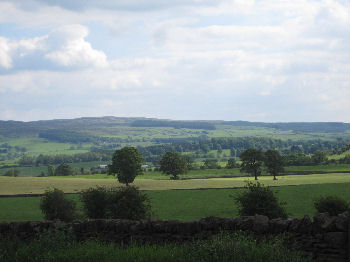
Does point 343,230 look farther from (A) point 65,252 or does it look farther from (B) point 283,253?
(A) point 65,252

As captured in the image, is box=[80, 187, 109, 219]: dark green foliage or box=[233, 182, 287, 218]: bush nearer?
box=[233, 182, 287, 218]: bush

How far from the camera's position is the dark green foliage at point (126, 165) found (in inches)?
3447

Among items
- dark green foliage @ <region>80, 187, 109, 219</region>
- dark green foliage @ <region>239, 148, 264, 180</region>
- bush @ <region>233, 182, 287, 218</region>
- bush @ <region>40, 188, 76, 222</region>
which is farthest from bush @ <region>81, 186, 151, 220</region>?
dark green foliage @ <region>239, 148, 264, 180</region>

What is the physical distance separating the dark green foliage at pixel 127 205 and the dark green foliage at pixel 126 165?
173 feet

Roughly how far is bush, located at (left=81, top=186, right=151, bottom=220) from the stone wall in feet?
55.5

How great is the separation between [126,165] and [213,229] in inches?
2908

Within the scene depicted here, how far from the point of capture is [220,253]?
1098 cm

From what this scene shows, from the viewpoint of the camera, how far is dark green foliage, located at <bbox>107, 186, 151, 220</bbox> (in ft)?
109

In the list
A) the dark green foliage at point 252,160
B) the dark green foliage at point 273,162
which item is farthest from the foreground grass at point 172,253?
the dark green foliage at point 252,160

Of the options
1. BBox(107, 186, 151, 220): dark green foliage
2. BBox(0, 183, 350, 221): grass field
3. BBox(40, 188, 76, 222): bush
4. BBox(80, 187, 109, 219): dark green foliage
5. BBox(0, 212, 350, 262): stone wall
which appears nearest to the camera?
BBox(0, 212, 350, 262): stone wall

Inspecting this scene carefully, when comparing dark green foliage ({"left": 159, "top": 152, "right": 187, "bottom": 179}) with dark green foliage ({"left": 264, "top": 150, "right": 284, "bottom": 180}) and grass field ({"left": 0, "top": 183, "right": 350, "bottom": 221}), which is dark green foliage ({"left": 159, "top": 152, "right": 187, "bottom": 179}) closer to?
dark green foliage ({"left": 264, "top": 150, "right": 284, "bottom": 180})

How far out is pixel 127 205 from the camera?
33.7m

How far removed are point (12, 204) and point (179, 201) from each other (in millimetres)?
23263

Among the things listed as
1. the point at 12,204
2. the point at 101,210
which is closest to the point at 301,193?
the point at 101,210
